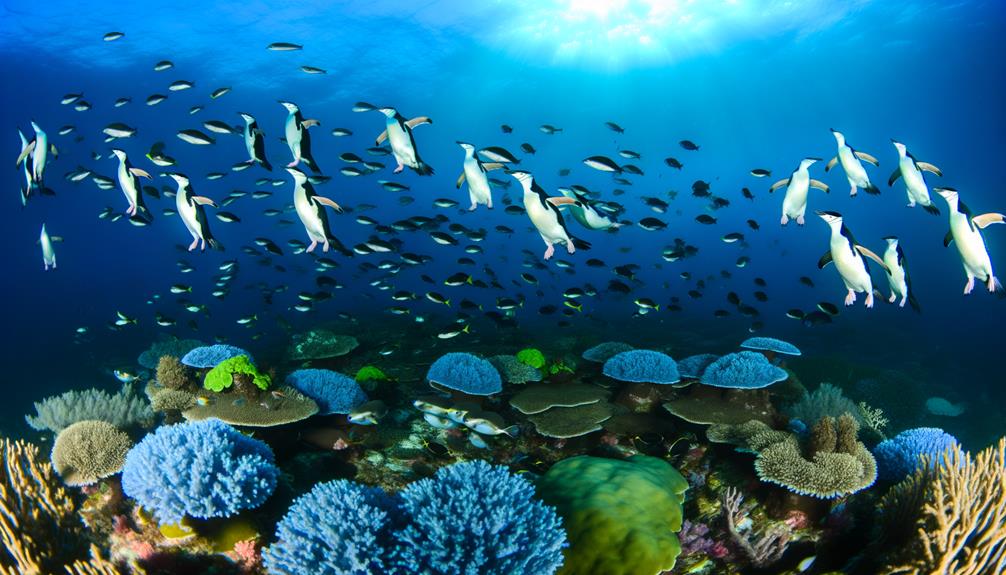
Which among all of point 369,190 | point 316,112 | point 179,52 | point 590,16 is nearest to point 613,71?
point 590,16

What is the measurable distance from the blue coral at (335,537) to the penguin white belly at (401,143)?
375 centimetres

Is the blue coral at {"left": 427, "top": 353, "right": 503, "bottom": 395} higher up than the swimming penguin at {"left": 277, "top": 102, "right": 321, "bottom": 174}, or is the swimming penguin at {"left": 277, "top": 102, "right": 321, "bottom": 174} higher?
the swimming penguin at {"left": 277, "top": 102, "right": 321, "bottom": 174}

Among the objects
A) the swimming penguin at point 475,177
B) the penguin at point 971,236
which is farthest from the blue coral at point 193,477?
the penguin at point 971,236

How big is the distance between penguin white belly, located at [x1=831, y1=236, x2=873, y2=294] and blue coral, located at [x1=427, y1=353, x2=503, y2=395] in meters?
4.41

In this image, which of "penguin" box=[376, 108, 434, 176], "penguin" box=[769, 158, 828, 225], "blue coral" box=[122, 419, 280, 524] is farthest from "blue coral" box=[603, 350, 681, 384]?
"blue coral" box=[122, 419, 280, 524]

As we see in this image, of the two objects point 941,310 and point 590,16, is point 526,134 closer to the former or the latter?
point 590,16

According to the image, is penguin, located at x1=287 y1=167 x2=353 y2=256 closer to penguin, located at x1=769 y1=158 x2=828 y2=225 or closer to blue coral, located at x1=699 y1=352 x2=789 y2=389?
blue coral, located at x1=699 y1=352 x2=789 y2=389

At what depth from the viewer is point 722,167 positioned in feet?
365

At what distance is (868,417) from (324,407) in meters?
9.42

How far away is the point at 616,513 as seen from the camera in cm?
352

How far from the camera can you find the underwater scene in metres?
3.41

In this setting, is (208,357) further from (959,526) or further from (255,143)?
(959,526)

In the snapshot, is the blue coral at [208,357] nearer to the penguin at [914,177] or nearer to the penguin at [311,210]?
the penguin at [311,210]

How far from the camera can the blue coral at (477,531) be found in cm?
270
